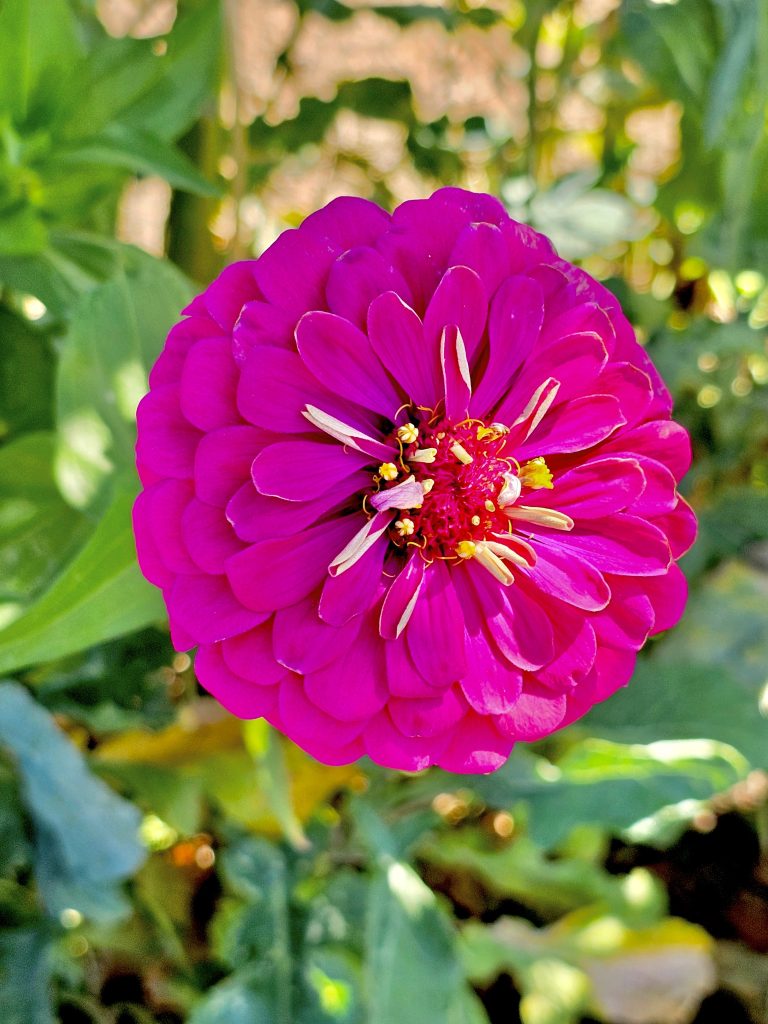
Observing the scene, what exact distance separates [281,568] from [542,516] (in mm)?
88

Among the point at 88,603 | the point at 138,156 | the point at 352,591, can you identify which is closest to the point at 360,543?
the point at 352,591

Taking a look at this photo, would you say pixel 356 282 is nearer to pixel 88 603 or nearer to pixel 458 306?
pixel 458 306

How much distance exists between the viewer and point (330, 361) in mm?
279

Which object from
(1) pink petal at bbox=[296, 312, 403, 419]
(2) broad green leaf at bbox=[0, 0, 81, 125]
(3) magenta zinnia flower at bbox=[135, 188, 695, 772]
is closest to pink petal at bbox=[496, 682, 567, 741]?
(3) magenta zinnia flower at bbox=[135, 188, 695, 772]

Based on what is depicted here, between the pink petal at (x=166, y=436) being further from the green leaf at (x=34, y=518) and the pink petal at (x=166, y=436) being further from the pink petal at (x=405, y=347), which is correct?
the green leaf at (x=34, y=518)

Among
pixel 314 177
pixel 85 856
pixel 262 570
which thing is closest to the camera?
pixel 262 570

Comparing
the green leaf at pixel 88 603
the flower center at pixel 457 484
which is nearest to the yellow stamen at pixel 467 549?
the flower center at pixel 457 484

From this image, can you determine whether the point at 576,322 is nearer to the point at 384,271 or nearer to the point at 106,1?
the point at 384,271

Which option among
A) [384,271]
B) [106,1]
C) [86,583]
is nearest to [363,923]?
[86,583]

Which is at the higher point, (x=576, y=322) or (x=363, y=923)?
(x=576, y=322)

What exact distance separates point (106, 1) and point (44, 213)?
621 mm

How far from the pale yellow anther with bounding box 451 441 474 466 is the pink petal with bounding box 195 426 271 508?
0.07m

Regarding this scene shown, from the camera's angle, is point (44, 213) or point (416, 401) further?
point (44, 213)

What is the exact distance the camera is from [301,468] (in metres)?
0.28
